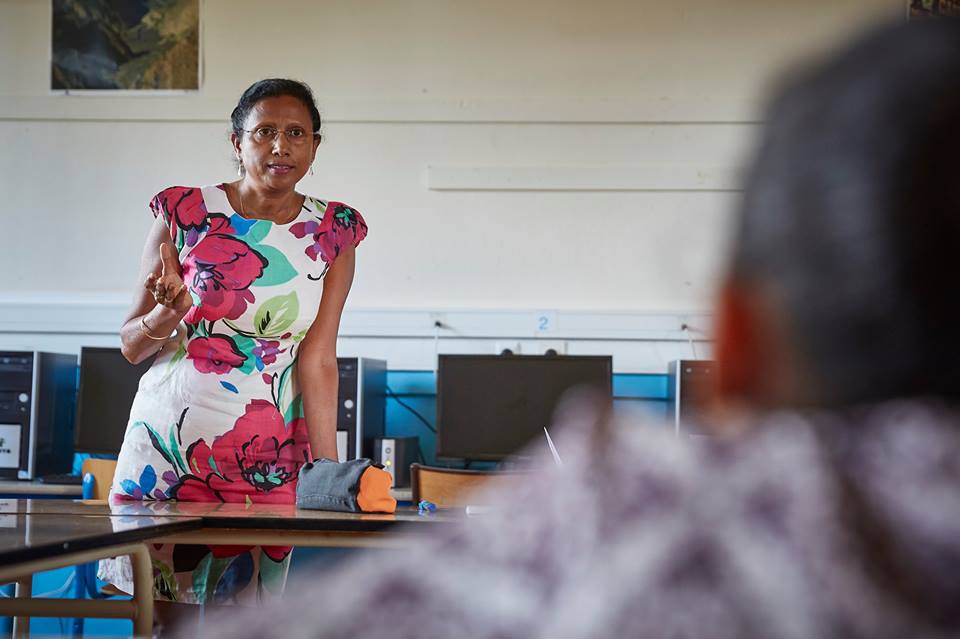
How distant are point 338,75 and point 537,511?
467cm

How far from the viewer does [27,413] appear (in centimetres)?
427

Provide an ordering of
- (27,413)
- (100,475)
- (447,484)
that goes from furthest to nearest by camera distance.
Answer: (27,413) → (100,475) → (447,484)

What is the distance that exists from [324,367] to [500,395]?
220cm

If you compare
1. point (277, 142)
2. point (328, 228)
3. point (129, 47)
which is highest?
point (129, 47)

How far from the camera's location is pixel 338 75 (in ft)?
16.2

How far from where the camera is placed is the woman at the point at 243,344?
2027 millimetres

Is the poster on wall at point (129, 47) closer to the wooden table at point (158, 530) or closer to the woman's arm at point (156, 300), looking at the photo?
the woman's arm at point (156, 300)

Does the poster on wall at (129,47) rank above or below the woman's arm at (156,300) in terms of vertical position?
above

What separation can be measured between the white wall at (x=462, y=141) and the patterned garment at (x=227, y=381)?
8.57ft

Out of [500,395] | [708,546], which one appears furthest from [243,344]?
[500,395]

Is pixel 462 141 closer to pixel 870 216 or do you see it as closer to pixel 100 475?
pixel 100 475

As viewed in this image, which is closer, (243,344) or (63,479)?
(243,344)

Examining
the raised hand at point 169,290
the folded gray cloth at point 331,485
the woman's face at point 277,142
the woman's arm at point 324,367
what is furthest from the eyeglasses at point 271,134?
the folded gray cloth at point 331,485

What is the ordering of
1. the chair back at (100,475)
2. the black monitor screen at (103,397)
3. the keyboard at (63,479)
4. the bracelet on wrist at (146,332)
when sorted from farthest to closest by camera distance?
the black monitor screen at (103,397)
the keyboard at (63,479)
the chair back at (100,475)
the bracelet on wrist at (146,332)
